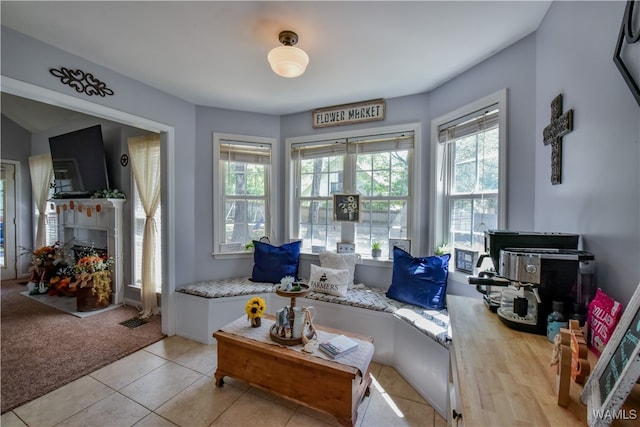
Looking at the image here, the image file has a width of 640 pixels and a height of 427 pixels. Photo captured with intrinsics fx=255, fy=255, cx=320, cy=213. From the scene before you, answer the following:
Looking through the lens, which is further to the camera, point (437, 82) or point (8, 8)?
point (437, 82)

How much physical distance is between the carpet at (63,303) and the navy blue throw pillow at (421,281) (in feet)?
12.4

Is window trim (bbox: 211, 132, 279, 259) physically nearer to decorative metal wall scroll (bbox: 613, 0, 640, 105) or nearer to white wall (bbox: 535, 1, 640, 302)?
white wall (bbox: 535, 1, 640, 302)

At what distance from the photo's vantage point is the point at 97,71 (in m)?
2.19

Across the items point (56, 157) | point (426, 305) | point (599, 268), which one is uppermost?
point (56, 157)

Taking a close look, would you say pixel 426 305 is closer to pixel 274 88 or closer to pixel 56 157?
pixel 274 88

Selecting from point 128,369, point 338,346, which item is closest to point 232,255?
point 128,369

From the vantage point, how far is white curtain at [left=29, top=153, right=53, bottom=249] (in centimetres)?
472

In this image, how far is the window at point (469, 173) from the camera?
6.51 feet

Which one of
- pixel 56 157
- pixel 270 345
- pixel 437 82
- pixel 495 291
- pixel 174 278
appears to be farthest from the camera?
pixel 56 157

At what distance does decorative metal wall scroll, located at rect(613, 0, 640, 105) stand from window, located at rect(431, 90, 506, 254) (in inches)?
41.4

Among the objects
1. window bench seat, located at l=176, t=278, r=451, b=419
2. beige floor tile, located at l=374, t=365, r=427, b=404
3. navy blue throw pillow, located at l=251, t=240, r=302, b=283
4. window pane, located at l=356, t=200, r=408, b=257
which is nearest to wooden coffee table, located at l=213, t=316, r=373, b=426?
beige floor tile, located at l=374, t=365, r=427, b=404

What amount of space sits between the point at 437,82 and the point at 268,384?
9.75 feet

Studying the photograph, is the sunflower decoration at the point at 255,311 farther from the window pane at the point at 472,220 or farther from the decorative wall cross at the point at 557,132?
the decorative wall cross at the point at 557,132

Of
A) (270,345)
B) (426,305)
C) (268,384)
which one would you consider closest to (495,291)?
(426,305)
